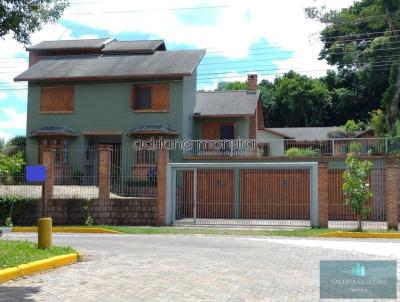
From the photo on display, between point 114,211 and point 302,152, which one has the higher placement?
point 302,152

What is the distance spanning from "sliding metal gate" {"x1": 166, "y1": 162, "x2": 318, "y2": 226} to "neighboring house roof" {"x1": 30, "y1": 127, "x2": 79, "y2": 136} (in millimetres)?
9381

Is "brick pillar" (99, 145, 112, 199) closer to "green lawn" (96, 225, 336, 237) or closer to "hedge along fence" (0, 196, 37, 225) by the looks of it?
"green lawn" (96, 225, 336, 237)

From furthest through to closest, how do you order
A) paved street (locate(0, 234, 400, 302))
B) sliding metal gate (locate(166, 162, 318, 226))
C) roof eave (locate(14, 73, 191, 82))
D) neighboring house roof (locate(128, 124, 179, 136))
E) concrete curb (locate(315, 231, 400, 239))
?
roof eave (locate(14, 73, 191, 82)) < neighboring house roof (locate(128, 124, 179, 136)) < sliding metal gate (locate(166, 162, 318, 226)) < concrete curb (locate(315, 231, 400, 239)) < paved street (locate(0, 234, 400, 302))

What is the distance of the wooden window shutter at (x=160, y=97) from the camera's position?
33.6 metres

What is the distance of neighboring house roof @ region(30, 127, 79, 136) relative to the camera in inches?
1313

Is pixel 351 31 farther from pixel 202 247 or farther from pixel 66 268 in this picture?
pixel 66 268

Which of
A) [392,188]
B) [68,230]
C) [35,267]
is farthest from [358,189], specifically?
[35,267]

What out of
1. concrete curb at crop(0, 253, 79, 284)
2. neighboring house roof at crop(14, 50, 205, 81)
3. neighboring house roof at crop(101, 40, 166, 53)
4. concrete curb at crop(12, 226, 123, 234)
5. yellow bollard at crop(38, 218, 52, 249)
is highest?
neighboring house roof at crop(101, 40, 166, 53)

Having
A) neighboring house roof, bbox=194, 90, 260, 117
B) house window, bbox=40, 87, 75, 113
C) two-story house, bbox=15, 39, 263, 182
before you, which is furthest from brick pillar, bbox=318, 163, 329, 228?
house window, bbox=40, 87, 75, 113

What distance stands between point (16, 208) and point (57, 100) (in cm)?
1080

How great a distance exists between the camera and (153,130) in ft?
107

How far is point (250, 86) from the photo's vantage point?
1577 inches

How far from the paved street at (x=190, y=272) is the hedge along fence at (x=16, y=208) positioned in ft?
31.8

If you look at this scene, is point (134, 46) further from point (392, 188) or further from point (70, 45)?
point (392, 188)
